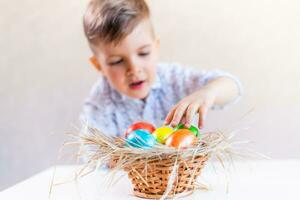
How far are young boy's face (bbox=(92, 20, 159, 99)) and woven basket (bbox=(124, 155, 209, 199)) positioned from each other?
714 mm

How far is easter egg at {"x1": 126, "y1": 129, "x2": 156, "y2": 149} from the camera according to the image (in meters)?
0.94

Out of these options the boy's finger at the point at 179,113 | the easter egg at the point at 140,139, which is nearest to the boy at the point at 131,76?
the boy's finger at the point at 179,113

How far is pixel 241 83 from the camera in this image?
163 centimetres

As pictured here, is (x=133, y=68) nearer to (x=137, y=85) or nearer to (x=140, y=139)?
(x=137, y=85)

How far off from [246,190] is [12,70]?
42.9 inches

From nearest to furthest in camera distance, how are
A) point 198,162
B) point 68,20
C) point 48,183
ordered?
point 198,162 → point 48,183 → point 68,20

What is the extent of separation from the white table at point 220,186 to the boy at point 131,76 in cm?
30

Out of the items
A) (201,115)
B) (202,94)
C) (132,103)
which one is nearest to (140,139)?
(201,115)

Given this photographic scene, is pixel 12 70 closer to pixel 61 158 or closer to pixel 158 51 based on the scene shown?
pixel 61 158

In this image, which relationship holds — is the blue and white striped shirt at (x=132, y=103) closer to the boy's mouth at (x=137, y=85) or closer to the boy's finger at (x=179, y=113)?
the boy's mouth at (x=137, y=85)

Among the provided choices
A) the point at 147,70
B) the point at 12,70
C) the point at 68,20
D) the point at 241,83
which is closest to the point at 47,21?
the point at 68,20

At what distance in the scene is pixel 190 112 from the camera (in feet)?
3.40

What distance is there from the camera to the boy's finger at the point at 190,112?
1.01 meters

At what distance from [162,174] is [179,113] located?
166mm
